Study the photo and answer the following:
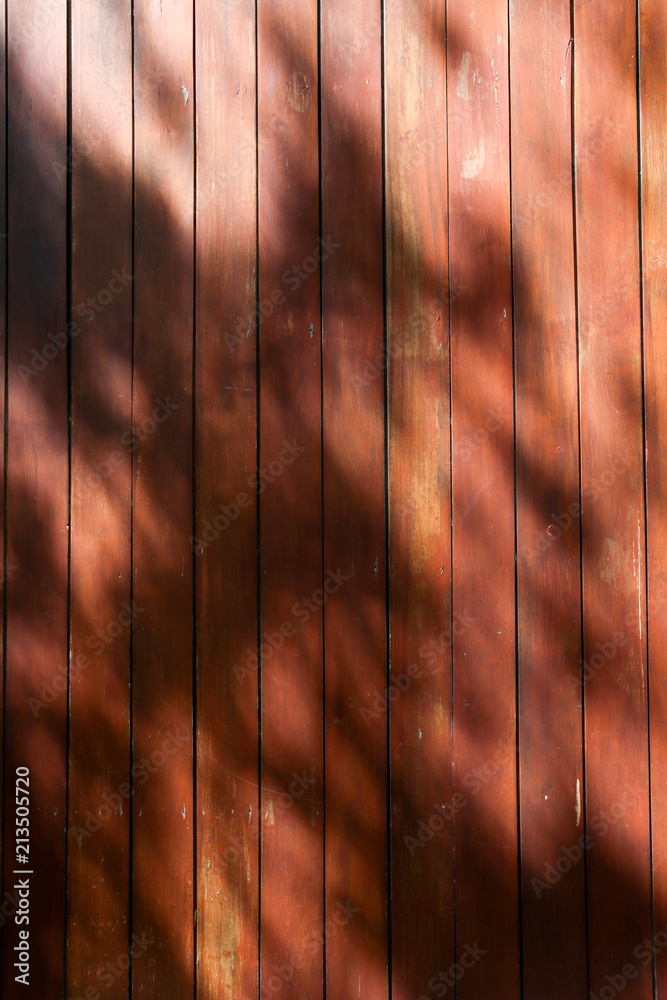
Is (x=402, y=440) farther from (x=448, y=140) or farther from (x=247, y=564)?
(x=448, y=140)

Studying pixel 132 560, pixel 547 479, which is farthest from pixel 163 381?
pixel 547 479

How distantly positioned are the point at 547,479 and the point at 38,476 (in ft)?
3.70

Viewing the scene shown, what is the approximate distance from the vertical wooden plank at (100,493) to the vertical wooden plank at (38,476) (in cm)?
3

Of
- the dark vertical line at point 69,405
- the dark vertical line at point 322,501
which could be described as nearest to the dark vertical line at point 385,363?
the dark vertical line at point 322,501

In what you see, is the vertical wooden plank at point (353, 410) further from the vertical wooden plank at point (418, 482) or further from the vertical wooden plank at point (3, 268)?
the vertical wooden plank at point (3, 268)

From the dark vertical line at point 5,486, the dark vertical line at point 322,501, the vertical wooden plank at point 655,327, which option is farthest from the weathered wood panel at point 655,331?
the dark vertical line at point 5,486

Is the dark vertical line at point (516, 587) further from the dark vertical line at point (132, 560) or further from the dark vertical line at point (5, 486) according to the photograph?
the dark vertical line at point (5, 486)

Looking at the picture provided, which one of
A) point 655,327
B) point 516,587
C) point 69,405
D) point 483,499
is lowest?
point 516,587

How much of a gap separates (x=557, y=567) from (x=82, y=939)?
1.32 meters

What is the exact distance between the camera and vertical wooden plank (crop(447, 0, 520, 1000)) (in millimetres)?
1356

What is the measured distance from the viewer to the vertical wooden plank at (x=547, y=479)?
1358 mm

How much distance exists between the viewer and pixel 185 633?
1.37m

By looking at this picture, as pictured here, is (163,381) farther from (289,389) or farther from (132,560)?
(132,560)

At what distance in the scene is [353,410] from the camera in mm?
1369
